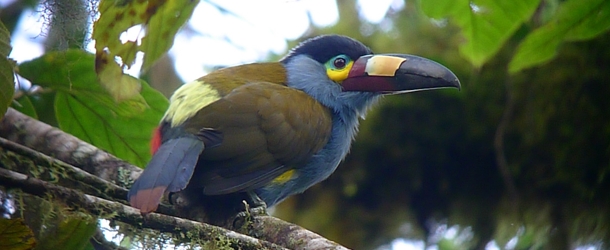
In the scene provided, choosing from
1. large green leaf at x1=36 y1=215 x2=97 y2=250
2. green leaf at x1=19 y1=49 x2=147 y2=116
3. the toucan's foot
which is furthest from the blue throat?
large green leaf at x1=36 y1=215 x2=97 y2=250

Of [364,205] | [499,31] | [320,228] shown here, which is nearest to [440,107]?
[364,205]

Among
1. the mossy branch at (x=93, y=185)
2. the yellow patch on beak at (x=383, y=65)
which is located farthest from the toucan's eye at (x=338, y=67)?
the mossy branch at (x=93, y=185)

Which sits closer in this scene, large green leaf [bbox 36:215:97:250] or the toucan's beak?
large green leaf [bbox 36:215:97:250]

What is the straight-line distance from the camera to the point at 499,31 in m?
2.23

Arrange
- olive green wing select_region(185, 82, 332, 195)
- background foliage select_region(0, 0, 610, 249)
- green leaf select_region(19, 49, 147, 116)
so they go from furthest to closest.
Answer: background foliage select_region(0, 0, 610, 249) → olive green wing select_region(185, 82, 332, 195) → green leaf select_region(19, 49, 147, 116)

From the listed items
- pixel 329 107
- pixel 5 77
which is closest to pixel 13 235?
pixel 5 77

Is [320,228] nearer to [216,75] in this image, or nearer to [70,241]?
[216,75]

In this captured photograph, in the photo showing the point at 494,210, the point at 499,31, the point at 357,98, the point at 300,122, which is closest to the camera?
the point at 499,31

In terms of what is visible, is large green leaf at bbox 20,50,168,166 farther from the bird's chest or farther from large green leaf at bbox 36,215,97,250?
large green leaf at bbox 36,215,97,250

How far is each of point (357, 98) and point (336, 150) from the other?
36cm

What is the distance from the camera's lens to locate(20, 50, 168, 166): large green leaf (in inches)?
95.2

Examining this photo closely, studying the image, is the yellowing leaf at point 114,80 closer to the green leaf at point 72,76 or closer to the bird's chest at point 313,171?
the green leaf at point 72,76

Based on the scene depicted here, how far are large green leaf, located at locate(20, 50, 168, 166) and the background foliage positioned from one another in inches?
11.8

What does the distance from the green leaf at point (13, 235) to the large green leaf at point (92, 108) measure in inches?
34.3
